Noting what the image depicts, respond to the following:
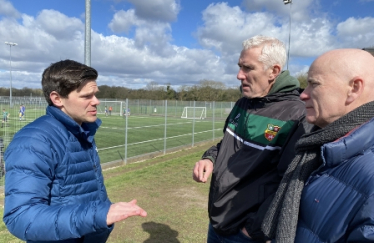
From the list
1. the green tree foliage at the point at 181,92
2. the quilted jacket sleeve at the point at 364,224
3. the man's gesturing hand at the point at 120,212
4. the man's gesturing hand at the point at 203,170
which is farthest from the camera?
the green tree foliage at the point at 181,92

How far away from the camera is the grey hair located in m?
2.02

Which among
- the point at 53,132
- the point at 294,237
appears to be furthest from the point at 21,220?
the point at 294,237

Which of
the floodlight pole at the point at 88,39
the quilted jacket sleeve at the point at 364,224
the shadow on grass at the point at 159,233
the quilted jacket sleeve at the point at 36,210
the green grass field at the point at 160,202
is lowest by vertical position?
the shadow on grass at the point at 159,233

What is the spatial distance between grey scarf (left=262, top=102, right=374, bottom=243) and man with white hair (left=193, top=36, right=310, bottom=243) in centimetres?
30

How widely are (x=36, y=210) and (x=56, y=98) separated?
0.79m

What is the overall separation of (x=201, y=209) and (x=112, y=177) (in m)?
3.44

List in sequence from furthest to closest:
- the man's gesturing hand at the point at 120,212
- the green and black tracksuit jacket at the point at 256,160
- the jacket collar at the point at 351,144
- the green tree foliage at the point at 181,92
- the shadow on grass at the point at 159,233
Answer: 1. the green tree foliage at the point at 181,92
2. the shadow on grass at the point at 159,233
3. the green and black tracksuit jacket at the point at 256,160
4. the man's gesturing hand at the point at 120,212
5. the jacket collar at the point at 351,144

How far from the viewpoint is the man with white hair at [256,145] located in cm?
188

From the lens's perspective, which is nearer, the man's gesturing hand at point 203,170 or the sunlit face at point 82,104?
the sunlit face at point 82,104

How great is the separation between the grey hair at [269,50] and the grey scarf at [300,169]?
2.69 ft

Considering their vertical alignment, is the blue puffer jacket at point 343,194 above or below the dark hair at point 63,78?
below

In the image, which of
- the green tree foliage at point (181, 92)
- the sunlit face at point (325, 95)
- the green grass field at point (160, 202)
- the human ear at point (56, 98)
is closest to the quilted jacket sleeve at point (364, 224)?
the sunlit face at point (325, 95)

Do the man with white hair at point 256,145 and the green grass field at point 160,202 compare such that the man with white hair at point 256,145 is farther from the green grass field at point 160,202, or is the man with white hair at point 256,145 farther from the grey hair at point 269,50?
the green grass field at point 160,202

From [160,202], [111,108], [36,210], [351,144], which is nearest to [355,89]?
[351,144]
